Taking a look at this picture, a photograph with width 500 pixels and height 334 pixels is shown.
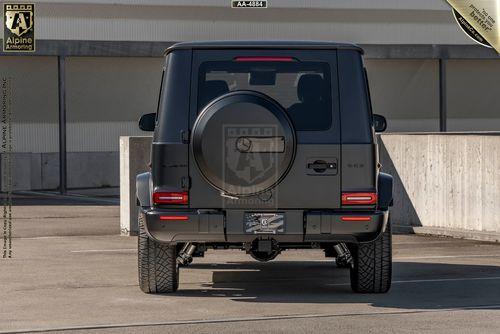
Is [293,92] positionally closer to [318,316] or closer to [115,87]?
[318,316]

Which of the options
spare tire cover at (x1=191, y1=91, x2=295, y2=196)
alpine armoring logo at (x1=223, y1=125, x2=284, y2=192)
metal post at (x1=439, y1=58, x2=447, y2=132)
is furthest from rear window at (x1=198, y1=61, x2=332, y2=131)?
metal post at (x1=439, y1=58, x2=447, y2=132)

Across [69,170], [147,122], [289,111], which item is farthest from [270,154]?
[69,170]

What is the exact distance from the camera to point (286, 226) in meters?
12.1

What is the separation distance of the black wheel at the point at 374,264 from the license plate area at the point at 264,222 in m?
1.00

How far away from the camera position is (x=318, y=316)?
1130 cm

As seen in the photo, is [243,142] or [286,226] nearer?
[243,142]

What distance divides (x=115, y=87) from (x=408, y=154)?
17900mm

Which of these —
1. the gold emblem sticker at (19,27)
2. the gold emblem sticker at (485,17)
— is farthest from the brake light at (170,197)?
the gold emblem sticker at (19,27)

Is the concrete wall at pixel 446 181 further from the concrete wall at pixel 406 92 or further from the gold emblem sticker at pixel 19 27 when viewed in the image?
the concrete wall at pixel 406 92

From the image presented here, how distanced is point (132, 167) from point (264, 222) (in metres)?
7.90

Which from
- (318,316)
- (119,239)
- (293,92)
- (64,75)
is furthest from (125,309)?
(64,75)

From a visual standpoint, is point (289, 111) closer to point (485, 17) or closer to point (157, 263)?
point (157, 263)

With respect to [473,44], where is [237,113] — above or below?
below

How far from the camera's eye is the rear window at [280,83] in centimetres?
1223
